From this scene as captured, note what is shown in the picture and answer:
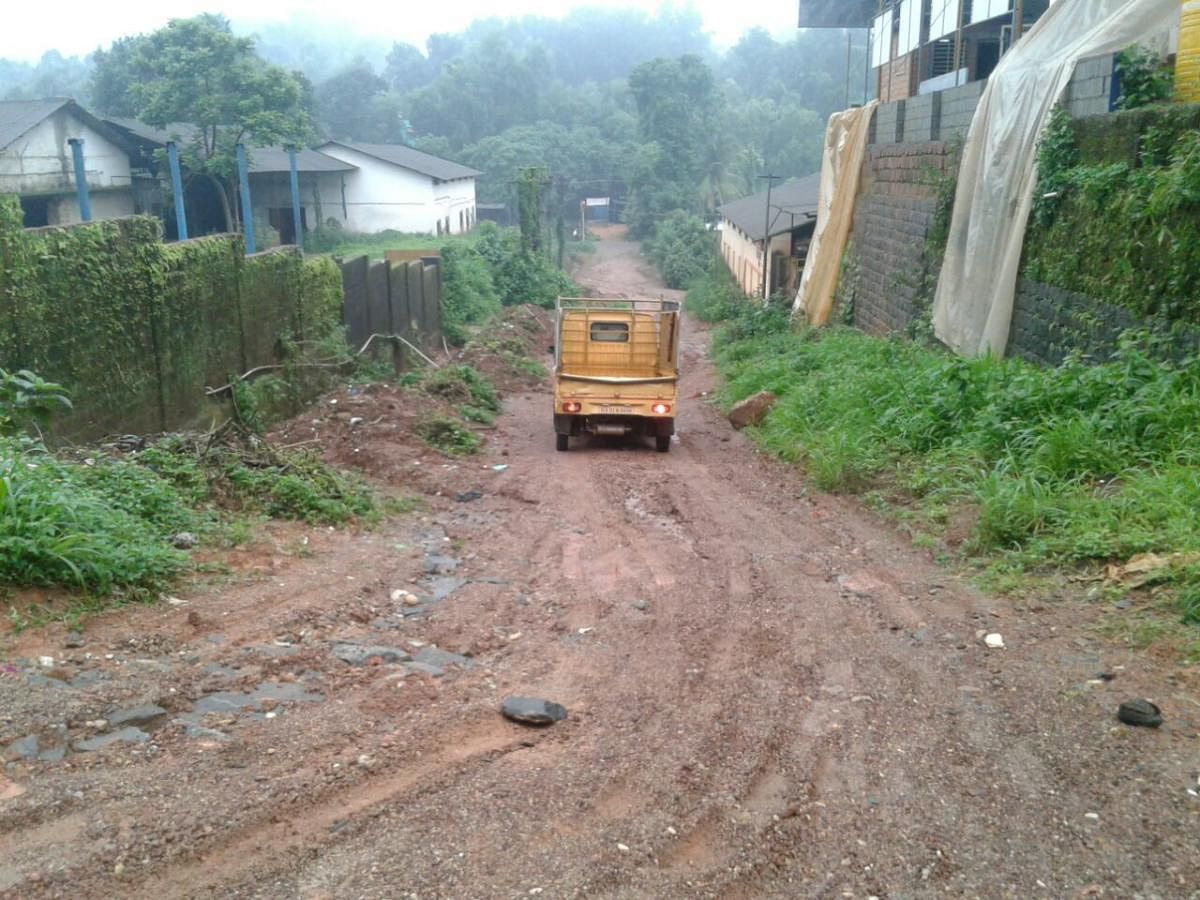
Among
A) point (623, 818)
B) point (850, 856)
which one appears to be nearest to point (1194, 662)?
point (850, 856)

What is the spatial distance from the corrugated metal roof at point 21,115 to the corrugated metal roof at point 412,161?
48.2 ft

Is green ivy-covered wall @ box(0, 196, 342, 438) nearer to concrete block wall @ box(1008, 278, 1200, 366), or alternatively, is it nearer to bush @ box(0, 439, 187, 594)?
bush @ box(0, 439, 187, 594)

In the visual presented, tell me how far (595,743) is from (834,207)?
57.5 feet

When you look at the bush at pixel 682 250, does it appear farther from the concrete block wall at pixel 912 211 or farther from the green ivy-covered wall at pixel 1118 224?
the green ivy-covered wall at pixel 1118 224

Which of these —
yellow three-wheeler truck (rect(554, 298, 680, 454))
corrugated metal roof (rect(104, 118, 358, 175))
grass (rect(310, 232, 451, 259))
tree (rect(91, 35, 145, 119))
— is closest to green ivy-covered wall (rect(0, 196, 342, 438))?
yellow three-wheeler truck (rect(554, 298, 680, 454))

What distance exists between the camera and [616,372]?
48.5 feet

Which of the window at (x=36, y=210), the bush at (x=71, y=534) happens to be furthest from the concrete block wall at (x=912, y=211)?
the window at (x=36, y=210)

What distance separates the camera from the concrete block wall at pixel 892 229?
15.6 m

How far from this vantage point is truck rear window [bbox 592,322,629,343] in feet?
48.4

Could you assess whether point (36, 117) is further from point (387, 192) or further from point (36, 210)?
point (387, 192)

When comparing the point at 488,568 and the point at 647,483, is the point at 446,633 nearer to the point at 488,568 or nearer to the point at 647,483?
the point at 488,568

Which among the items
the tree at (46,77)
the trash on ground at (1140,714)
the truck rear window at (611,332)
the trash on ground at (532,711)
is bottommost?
the trash on ground at (532,711)

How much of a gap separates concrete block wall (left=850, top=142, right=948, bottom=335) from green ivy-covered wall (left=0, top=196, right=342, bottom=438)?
30.5ft

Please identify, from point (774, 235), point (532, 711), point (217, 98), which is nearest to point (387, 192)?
point (217, 98)
